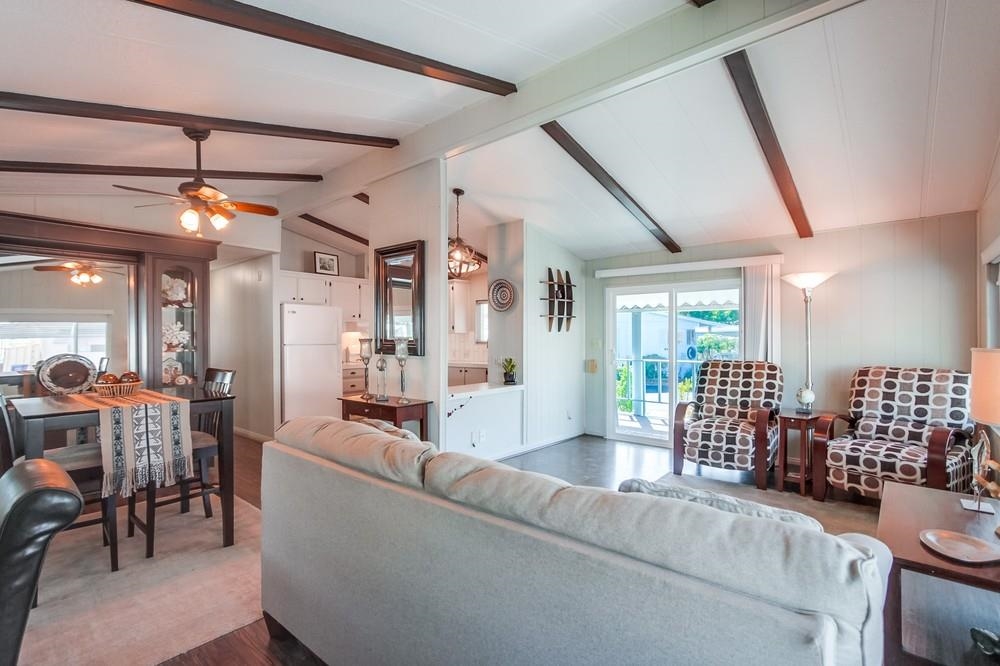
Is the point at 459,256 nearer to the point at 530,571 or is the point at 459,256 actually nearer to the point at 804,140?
the point at 804,140

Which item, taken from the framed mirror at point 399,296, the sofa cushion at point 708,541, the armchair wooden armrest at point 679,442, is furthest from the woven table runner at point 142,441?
the armchair wooden armrest at point 679,442

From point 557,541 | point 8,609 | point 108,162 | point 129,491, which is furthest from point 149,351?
point 557,541

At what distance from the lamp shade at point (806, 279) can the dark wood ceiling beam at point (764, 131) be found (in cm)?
46

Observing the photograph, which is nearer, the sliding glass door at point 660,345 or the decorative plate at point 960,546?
the decorative plate at point 960,546

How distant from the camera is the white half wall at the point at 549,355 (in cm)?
523

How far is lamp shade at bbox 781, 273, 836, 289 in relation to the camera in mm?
4297

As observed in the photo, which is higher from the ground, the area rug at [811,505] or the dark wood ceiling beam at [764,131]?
the dark wood ceiling beam at [764,131]

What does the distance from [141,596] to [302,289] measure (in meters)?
4.01

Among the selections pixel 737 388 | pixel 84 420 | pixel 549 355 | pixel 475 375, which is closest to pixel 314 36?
pixel 84 420

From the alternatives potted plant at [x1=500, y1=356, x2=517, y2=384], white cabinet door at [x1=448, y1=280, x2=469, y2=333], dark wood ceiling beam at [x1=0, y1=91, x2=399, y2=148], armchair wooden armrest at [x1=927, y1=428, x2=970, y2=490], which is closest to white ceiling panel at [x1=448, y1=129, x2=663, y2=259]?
dark wood ceiling beam at [x1=0, y1=91, x2=399, y2=148]

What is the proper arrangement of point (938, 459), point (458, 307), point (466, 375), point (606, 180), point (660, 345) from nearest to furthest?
point (938, 459), point (606, 180), point (660, 345), point (466, 375), point (458, 307)

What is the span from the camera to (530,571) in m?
1.10

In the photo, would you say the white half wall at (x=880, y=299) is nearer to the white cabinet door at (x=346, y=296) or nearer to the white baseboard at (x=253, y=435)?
the white cabinet door at (x=346, y=296)

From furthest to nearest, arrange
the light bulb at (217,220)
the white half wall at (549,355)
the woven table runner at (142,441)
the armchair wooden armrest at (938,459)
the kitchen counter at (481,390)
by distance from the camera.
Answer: the white half wall at (549,355)
the kitchen counter at (481,390)
the light bulb at (217,220)
the armchair wooden armrest at (938,459)
the woven table runner at (142,441)
